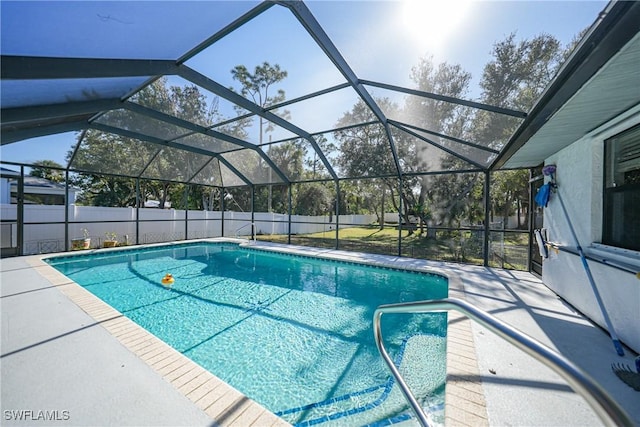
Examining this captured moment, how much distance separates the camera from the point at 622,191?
322cm

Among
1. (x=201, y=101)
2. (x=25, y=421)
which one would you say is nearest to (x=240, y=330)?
(x=25, y=421)

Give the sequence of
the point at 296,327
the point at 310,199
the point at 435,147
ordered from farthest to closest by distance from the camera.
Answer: the point at 310,199, the point at 435,147, the point at 296,327

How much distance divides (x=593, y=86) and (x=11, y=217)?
1465cm

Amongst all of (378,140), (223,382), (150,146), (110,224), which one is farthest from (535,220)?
(110,224)

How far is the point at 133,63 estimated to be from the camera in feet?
11.0

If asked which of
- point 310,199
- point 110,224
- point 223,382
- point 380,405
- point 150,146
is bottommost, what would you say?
point 380,405

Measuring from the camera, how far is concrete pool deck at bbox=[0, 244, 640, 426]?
1825mm

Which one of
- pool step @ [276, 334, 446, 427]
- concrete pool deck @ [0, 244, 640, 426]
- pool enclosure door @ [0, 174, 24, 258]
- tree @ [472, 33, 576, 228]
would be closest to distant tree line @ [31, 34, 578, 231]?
tree @ [472, 33, 576, 228]

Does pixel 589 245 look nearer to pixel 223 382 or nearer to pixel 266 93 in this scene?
pixel 223 382

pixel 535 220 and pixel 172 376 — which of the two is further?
pixel 535 220

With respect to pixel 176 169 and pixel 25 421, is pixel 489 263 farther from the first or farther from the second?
pixel 176 169

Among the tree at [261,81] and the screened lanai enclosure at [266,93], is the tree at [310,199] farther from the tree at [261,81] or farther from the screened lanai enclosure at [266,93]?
the tree at [261,81]

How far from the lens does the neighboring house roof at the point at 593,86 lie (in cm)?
168

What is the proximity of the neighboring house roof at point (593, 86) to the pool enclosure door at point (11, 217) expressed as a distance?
11.5 meters
